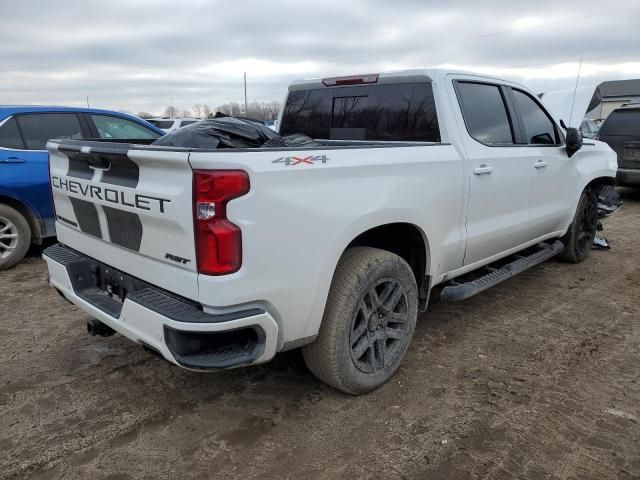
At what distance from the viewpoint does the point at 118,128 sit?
6.51 meters

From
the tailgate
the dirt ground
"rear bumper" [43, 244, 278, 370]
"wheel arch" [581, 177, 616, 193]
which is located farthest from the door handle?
"wheel arch" [581, 177, 616, 193]

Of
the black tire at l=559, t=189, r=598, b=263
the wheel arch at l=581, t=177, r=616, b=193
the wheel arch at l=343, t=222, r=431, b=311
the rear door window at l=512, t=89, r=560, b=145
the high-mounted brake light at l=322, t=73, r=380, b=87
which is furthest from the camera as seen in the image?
the wheel arch at l=581, t=177, r=616, b=193

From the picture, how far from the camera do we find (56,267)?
3.21 m

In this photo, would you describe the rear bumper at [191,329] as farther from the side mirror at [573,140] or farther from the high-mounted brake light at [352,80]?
the side mirror at [573,140]

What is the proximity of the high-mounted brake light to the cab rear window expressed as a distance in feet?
0.13

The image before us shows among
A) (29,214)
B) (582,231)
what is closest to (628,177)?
(582,231)

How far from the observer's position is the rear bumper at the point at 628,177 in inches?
398

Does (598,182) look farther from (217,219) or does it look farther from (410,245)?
(217,219)

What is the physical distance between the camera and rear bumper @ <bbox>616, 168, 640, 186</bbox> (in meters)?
10.1

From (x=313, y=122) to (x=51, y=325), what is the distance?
2.73 meters

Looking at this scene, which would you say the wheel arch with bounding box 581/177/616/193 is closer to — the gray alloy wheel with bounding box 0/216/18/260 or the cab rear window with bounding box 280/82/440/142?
the cab rear window with bounding box 280/82/440/142

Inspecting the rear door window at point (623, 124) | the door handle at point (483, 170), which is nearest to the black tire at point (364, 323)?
the door handle at point (483, 170)

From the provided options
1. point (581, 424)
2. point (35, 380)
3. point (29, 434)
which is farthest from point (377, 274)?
point (35, 380)

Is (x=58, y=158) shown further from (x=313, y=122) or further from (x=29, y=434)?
(x=313, y=122)
